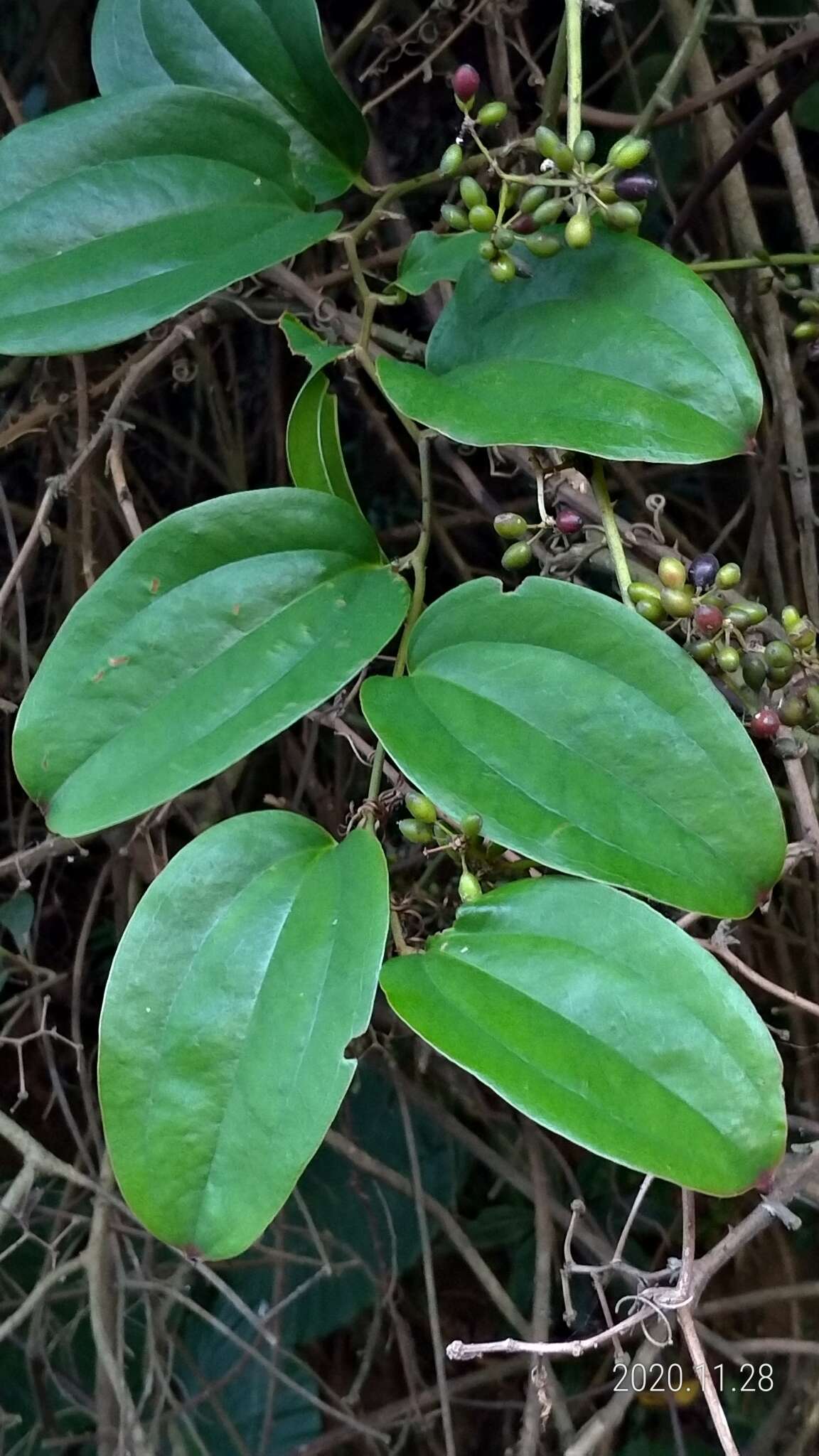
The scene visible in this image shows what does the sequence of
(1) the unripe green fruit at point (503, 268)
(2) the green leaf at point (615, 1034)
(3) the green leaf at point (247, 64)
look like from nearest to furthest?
(2) the green leaf at point (615, 1034) → (1) the unripe green fruit at point (503, 268) → (3) the green leaf at point (247, 64)

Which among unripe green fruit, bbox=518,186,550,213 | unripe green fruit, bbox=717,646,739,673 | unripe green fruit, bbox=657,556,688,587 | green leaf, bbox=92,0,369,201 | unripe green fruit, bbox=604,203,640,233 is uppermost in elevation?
green leaf, bbox=92,0,369,201

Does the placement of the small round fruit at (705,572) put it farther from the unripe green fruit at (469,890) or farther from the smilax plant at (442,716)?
the unripe green fruit at (469,890)

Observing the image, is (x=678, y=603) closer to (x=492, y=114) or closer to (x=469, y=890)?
(x=469, y=890)

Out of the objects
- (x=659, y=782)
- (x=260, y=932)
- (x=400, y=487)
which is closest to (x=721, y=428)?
(x=659, y=782)

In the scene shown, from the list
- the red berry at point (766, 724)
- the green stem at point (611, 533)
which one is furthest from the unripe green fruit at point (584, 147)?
the red berry at point (766, 724)

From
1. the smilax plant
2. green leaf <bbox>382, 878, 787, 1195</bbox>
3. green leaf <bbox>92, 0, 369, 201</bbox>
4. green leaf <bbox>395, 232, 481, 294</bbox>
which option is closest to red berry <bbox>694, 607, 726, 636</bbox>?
the smilax plant

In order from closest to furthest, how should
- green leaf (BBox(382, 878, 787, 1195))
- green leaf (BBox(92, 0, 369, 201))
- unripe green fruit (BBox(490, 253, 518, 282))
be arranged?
green leaf (BBox(382, 878, 787, 1195)) → unripe green fruit (BBox(490, 253, 518, 282)) → green leaf (BBox(92, 0, 369, 201))

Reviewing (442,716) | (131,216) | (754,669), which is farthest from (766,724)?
(131,216)

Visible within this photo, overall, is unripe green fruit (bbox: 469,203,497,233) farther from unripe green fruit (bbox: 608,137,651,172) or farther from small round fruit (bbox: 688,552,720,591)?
small round fruit (bbox: 688,552,720,591)
